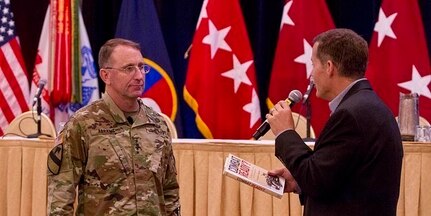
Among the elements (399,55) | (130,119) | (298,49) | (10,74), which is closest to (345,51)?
(130,119)

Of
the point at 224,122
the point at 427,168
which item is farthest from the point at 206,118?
the point at 427,168

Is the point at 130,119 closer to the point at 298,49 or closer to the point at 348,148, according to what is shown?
the point at 348,148

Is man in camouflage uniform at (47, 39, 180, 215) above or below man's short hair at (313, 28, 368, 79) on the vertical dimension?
below

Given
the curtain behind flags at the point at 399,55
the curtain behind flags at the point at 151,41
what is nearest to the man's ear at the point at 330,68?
the curtain behind flags at the point at 399,55

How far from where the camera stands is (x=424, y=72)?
6711 mm

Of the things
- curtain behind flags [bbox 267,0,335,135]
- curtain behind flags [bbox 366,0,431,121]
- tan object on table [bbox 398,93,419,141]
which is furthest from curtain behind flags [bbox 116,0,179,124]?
tan object on table [bbox 398,93,419,141]

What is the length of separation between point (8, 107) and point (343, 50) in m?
5.41

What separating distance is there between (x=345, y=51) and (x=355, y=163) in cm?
40

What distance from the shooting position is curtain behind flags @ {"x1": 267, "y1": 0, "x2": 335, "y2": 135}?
23.1ft

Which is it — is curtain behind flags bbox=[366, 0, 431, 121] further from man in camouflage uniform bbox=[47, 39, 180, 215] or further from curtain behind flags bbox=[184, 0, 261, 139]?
man in camouflage uniform bbox=[47, 39, 180, 215]

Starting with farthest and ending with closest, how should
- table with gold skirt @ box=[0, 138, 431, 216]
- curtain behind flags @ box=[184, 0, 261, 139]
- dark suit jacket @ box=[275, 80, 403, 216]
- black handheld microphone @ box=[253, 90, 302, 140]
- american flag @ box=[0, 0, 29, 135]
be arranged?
american flag @ box=[0, 0, 29, 135] → curtain behind flags @ box=[184, 0, 261, 139] → table with gold skirt @ box=[0, 138, 431, 216] → black handheld microphone @ box=[253, 90, 302, 140] → dark suit jacket @ box=[275, 80, 403, 216]

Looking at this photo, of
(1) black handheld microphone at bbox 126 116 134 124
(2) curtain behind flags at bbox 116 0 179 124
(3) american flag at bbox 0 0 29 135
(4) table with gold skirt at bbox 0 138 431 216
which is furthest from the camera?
(3) american flag at bbox 0 0 29 135

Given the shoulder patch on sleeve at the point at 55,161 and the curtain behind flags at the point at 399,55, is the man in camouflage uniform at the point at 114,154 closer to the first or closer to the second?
the shoulder patch on sleeve at the point at 55,161

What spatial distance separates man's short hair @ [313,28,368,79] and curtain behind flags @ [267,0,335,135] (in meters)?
4.11
